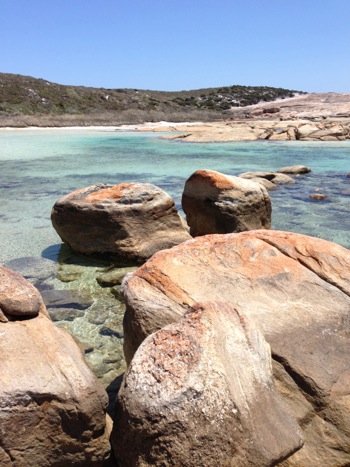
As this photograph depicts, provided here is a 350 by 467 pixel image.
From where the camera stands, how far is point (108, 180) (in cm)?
1650

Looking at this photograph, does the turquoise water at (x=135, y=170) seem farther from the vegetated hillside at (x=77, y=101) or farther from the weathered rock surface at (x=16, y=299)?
the vegetated hillside at (x=77, y=101)

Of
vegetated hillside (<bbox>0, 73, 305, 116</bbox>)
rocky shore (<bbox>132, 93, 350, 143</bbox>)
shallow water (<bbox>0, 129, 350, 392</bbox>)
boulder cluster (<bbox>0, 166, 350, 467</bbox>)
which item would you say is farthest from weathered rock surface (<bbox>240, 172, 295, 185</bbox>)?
vegetated hillside (<bbox>0, 73, 305, 116</bbox>)

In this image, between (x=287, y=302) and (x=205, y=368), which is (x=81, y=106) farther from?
(x=205, y=368)

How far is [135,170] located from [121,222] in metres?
12.3

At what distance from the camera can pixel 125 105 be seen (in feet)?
186

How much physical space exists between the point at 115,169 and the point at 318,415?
1726 centimetres

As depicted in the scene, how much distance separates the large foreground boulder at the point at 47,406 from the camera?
2547mm

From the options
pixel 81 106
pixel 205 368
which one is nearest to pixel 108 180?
pixel 205 368

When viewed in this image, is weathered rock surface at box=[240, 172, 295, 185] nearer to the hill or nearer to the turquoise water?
the turquoise water

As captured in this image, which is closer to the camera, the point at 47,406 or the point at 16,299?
the point at 47,406

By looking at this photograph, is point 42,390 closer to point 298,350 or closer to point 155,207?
point 298,350

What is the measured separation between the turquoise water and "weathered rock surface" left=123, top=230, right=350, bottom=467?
176 inches

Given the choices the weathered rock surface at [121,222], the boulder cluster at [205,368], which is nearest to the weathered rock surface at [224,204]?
the weathered rock surface at [121,222]

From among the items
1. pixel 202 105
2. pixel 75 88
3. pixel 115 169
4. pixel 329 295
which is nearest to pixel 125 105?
pixel 75 88
